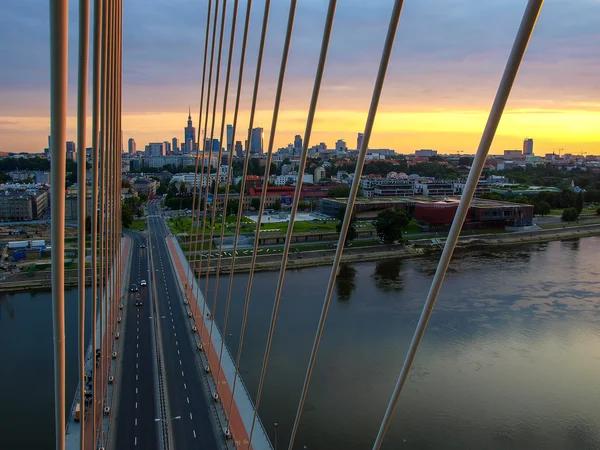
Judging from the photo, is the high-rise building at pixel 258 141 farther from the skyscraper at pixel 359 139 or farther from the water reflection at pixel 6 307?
the water reflection at pixel 6 307

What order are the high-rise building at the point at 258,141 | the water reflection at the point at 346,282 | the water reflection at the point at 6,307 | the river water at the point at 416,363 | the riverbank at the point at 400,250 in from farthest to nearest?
the high-rise building at the point at 258,141 → the riverbank at the point at 400,250 → the water reflection at the point at 346,282 → the water reflection at the point at 6,307 → the river water at the point at 416,363

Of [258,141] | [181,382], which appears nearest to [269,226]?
[181,382]

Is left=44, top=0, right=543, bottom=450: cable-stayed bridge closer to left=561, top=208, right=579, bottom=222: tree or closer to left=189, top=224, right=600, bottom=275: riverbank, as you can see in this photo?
left=189, top=224, right=600, bottom=275: riverbank

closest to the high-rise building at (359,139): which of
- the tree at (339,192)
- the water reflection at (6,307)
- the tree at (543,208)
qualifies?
the tree at (339,192)

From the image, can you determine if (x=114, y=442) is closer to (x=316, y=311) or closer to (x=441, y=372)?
(x=441, y=372)

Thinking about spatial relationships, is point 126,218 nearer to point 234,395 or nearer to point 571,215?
point 234,395

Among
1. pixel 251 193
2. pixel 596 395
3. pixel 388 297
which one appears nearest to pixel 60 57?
pixel 596 395
